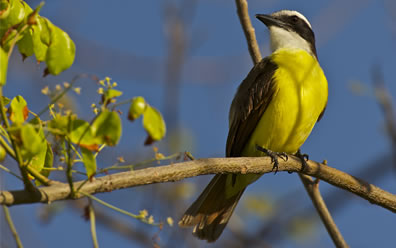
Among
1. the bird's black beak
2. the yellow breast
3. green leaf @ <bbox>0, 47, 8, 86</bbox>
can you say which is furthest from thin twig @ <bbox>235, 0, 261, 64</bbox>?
green leaf @ <bbox>0, 47, 8, 86</bbox>

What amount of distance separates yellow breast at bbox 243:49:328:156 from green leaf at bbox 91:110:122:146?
3.02 meters

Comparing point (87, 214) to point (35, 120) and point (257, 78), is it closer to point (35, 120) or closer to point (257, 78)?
point (35, 120)

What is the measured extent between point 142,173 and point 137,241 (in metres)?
3.75

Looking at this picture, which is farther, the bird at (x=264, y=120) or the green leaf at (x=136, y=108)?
the bird at (x=264, y=120)

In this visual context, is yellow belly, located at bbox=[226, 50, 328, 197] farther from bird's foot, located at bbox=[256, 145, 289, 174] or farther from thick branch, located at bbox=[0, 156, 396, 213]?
thick branch, located at bbox=[0, 156, 396, 213]

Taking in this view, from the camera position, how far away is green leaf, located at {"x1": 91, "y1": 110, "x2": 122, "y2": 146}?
1.87 meters

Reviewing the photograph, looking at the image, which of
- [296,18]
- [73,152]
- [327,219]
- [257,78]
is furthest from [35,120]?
[296,18]

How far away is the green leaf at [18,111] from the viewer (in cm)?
201

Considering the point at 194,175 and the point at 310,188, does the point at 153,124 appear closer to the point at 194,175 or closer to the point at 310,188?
the point at 194,175

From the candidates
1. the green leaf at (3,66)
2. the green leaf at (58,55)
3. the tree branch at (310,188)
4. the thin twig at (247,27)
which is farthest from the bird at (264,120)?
the green leaf at (3,66)

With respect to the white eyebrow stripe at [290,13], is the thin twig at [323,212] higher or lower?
lower

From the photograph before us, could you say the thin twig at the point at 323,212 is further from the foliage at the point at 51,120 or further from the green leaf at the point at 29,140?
the green leaf at the point at 29,140

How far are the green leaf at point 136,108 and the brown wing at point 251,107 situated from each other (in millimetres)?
2903

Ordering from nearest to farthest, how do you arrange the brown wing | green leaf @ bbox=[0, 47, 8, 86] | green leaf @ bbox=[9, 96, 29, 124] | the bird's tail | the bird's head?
green leaf @ bbox=[0, 47, 8, 86] < green leaf @ bbox=[9, 96, 29, 124] < the bird's tail < the brown wing < the bird's head
